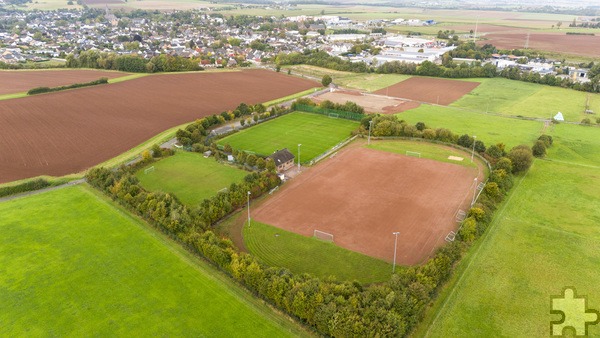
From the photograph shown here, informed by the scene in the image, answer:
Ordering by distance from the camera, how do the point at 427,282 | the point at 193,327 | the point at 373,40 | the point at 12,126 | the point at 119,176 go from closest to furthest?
the point at 193,327 → the point at 427,282 → the point at 119,176 → the point at 12,126 → the point at 373,40

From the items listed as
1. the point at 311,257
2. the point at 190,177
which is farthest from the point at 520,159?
the point at 190,177

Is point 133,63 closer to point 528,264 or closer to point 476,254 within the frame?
point 476,254

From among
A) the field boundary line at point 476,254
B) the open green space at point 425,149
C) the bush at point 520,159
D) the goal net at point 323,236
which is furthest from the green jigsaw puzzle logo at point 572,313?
the open green space at point 425,149

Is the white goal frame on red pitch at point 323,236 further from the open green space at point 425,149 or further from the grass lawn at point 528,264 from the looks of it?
the open green space at point 425,149

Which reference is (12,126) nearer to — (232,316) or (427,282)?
(232,316)

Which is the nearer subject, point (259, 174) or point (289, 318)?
point (289, 318)

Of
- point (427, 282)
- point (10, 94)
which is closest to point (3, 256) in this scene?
point (427, 282)
